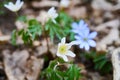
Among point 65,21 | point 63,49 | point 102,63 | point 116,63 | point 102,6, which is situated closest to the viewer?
point 63,49

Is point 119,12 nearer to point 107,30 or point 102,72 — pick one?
point 107,30

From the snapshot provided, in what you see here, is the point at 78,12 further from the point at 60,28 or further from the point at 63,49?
the point at 63,49

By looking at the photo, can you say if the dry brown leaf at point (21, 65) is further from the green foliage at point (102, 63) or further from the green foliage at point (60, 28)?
the green foliage at point (102, 63)

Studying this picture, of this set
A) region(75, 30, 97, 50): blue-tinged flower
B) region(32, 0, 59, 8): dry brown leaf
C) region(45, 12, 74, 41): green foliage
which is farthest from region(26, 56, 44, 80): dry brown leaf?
region(32, 0, 59, 8): dry brown leaf

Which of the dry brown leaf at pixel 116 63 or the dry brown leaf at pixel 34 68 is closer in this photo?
the dry brown leaf at pixel 116 63

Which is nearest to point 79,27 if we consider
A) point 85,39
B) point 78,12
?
point 85,39

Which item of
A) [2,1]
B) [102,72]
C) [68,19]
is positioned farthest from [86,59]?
[2,1]

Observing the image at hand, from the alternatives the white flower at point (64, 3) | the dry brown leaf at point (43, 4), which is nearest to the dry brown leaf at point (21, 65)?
the white flower at point (64, 3)

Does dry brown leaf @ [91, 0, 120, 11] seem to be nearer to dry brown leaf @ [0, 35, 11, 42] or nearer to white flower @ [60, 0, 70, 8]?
white flower @ [60, 0, 70, 8]

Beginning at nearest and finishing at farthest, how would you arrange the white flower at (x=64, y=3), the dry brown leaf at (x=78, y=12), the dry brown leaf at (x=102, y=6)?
1. the white flower at (x=64, y=3)
2. the dry brown leaf at (x=78, y=12)
3. the dry brown leaf at (x=102, y=6)

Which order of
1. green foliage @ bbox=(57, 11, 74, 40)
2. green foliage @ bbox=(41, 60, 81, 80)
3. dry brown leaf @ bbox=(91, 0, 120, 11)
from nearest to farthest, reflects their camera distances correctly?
green foliage @ bbox=(41, 60, 81, 80)
green foliage @ bbox=(57, 11, 74, 40)
dry brown leaf @ bbox=(91, 0, 120, 11)

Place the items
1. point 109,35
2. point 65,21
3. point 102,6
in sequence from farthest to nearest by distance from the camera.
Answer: point 102,6 → point 109,35 → point 65,21
